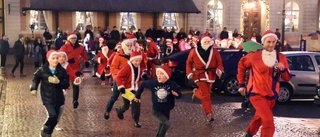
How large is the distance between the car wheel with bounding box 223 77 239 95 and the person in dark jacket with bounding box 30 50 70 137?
24.9ft

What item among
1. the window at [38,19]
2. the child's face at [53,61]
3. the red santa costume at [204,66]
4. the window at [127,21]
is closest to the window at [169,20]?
the window at [127,21]

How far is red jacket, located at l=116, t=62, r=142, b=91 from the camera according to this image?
10.3 m

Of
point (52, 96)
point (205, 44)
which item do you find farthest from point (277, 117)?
point (52, 96)

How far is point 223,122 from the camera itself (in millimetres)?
11414

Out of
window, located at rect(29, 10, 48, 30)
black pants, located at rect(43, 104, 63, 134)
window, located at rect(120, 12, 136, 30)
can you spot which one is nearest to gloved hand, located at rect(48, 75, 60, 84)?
black pants, located at rect(43, 104, 63, 134)

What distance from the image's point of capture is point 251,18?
3841 centimetres

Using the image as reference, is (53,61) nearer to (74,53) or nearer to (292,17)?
(74,53)

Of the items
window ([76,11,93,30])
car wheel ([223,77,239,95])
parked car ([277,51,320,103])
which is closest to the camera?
parked car ([277,51,320,103])

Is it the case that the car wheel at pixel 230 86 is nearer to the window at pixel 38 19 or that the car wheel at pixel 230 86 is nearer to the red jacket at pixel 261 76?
the red jacket at pixel 261 76

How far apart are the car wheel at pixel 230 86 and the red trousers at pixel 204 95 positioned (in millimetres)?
4458

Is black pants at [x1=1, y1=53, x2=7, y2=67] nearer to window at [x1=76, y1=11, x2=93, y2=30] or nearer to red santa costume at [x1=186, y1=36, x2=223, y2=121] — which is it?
window at [x1=76, y1=11, x2=93, y2=30]

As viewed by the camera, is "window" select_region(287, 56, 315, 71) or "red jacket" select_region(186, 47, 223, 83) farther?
"window" select_region(287, 56, 315, 71)

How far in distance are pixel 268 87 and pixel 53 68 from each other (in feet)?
11.6

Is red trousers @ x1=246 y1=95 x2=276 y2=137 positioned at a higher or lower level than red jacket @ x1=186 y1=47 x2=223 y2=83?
lower
